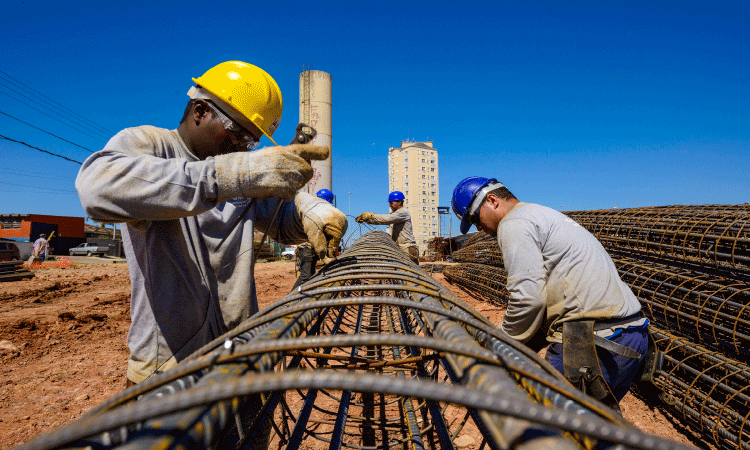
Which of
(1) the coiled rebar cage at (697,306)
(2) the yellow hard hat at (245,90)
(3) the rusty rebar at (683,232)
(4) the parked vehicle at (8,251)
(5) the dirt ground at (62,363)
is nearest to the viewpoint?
(2) the yellow hard hat at (245,90)

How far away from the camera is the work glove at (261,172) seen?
1.19m

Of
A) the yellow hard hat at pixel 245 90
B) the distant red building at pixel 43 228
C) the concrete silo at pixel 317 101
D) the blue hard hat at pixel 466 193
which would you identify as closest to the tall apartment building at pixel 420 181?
the distant red building at pixel 43 228

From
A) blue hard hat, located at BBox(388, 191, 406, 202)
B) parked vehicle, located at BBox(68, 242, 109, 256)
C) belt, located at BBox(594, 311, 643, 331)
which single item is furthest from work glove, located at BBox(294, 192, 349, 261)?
parked vehicle, located at BBox(68, 242, 109, 256)

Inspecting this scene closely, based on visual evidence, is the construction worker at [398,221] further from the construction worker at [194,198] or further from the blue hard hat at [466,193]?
the construction worker at [194,198]

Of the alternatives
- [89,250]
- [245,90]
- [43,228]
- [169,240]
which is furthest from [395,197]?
[43,228]

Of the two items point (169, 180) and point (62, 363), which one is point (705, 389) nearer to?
point (169, 180)

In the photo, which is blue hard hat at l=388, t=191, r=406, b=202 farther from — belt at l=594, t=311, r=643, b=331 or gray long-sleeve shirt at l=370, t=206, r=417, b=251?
belt at l=594, t=311, r=643, b=331

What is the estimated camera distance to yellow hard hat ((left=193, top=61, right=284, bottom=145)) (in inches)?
62.1

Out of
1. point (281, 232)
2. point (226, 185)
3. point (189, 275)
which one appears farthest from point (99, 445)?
point (281, 232)

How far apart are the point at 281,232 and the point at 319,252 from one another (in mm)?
304

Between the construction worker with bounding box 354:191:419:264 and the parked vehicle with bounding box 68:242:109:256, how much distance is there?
90.2 feet

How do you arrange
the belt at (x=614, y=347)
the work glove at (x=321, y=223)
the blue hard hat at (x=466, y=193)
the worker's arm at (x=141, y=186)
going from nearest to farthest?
the worker's arm at (x=141, y=186) → the work glove at (x=321, y=223) → the belt at (x=614, y=347) → the blue hard hat at (x=466, y=193)

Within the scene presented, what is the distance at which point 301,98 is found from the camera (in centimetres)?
1117

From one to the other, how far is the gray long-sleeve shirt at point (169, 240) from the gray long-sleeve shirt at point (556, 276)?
1564mm
